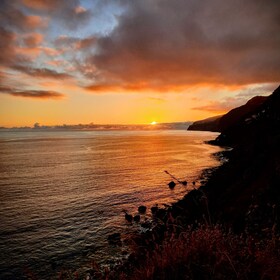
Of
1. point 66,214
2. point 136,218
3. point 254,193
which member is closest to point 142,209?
point 136,218

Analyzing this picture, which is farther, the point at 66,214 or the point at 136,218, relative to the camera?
the point at 66,214

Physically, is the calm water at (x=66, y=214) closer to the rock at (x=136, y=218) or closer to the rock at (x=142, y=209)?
the rock at (x=142, y=209)

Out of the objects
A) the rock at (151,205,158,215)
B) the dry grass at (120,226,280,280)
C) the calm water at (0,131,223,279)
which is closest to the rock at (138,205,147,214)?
the calm water at (0,131,223,279)

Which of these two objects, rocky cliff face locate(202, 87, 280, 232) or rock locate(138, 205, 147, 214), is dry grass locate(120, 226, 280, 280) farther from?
rock locate(138, 205, 147, 214)

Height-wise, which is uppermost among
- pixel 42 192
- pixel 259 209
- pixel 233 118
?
pixel 233 118

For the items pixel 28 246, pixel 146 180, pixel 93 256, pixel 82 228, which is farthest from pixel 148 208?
pixel 146 180

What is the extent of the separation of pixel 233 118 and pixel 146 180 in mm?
147745

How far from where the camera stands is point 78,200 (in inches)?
1326

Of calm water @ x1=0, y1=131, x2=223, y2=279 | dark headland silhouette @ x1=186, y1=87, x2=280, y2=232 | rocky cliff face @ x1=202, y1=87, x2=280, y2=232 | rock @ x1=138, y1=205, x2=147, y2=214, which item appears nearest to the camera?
rocky cliff face @ x1=202, y1=87, x2=280, y2=232

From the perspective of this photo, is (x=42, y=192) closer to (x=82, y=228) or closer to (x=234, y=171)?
(x=82, y=228)

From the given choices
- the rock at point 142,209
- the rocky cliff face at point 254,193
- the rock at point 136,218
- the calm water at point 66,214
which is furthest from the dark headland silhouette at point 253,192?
the calm water at point 66,214

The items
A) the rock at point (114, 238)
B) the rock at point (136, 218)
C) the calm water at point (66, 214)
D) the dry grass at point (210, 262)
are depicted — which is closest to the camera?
the dry grass at point (210, 262)

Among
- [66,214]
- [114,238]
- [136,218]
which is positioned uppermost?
[136,218]

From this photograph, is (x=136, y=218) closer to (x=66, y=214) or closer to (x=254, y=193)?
(x=66, y=214)
